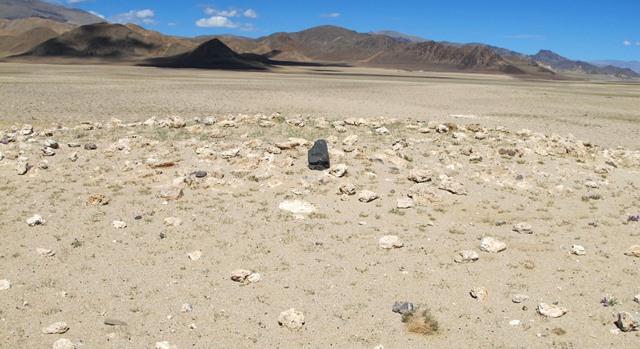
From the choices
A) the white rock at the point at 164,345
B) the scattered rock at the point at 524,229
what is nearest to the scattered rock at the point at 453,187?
the scattered rock at the point at 524,229

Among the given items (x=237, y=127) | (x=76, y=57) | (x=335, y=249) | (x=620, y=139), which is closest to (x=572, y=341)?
(x=335, y=249)

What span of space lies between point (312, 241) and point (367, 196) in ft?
6.88

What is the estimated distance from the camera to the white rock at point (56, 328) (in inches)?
228

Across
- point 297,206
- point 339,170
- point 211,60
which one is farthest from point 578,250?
point 211,60

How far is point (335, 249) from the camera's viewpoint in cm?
805

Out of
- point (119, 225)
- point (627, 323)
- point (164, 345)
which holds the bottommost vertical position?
point (164, 345)

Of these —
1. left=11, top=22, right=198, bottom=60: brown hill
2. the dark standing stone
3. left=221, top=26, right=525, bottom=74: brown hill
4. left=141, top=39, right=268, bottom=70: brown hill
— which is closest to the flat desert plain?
the dark standing stone

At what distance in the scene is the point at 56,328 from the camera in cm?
582

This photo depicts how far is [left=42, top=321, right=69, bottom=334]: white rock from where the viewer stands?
5802 millimetres

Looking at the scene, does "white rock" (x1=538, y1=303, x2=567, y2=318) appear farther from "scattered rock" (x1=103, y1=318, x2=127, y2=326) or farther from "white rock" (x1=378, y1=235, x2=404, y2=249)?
"scattered rock" (x1=103, y1=318, x2=127, y2=326)

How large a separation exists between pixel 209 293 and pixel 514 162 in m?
9.08

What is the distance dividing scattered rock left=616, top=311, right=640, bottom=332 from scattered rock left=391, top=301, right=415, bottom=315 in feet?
8.16

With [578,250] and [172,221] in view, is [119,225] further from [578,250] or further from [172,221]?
[578,250]

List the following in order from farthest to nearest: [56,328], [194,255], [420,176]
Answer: [420,176] < [194,255] < [56,328]
